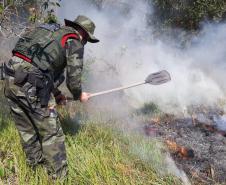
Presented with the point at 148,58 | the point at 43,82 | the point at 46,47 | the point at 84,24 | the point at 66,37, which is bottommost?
the point at 43,82

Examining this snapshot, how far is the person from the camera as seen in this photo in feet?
14.1

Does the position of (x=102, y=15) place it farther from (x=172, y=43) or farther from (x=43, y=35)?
(x=43, y=35)

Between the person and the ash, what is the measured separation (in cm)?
170

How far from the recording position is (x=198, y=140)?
237 inches

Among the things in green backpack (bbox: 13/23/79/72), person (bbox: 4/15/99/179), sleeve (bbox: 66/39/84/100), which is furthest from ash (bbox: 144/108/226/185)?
green backpack (bbox: 13/23/79/72)

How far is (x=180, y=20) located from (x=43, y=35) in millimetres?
6248

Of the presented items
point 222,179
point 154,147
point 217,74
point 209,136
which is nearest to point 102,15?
point 217,74

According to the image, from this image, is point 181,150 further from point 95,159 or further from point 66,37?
Answer: point 66,37

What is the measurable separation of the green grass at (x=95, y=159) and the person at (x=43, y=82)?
0.19m

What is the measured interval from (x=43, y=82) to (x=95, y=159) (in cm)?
107

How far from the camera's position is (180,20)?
998 centimetres

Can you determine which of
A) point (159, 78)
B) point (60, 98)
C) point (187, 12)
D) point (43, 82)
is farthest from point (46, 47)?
point (187, 12)

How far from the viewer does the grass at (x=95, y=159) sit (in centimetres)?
421

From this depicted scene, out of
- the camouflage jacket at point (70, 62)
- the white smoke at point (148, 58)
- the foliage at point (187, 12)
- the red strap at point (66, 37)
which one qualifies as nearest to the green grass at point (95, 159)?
the camouflage jacket at point (70, 62)
